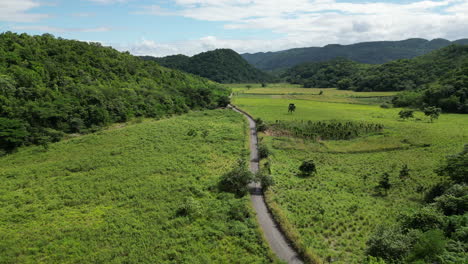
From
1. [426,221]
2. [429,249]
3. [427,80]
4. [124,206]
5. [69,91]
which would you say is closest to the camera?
[429,249]

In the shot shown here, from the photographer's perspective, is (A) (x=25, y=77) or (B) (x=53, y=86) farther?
(B) (x=53, y=86)

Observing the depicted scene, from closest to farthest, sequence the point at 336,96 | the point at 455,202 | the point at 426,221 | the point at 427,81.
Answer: the point at 426,221 < the point at 455,202 < the point at 427,81 < the point at 336,96

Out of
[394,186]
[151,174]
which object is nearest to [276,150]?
[394,186]

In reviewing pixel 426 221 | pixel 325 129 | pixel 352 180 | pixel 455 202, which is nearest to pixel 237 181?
pixel 352 180

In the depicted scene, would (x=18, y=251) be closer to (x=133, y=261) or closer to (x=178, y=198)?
(x=133, y=261)

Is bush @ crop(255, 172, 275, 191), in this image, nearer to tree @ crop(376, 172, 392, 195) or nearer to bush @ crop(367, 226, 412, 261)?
bush @ crop(367, 226, 412, 261)

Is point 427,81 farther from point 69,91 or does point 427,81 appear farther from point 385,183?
point 69,91
